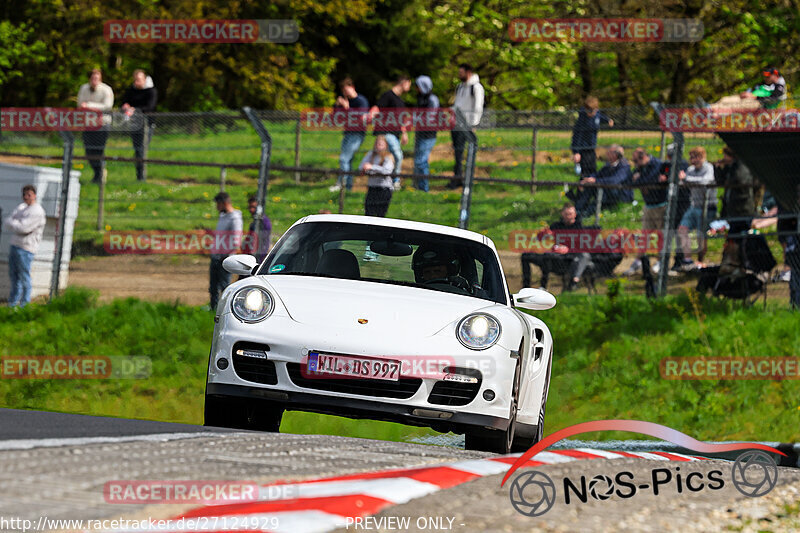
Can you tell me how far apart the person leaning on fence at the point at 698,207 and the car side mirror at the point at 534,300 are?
814cm

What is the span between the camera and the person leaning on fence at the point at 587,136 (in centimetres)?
1761

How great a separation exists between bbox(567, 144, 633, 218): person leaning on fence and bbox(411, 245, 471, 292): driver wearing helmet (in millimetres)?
8445

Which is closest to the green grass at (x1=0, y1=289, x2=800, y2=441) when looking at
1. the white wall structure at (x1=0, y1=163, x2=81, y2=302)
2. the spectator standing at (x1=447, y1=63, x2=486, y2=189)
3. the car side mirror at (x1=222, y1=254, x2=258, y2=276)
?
the white wall structure at (x1=0, y1=163, x2=81, y2=302)

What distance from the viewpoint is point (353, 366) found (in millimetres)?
7121

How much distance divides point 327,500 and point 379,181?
12.0 metres

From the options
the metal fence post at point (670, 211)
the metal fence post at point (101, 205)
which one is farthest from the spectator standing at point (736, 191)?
the metal fence post at point (101, 205)

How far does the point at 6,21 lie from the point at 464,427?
33889mm

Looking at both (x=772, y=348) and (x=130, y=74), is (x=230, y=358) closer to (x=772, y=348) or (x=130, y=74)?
(x=772, y=348)

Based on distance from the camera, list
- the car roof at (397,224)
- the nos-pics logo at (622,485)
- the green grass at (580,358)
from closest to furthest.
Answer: the nos-pics logo at (622,485), the car roof at (397,224), the green grass at (580,358)

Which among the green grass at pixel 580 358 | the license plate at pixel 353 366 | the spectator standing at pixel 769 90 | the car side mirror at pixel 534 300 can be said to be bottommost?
the green grass at pixel 580 358

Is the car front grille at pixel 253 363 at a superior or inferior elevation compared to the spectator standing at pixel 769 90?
inferior

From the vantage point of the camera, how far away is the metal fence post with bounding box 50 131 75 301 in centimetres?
1650

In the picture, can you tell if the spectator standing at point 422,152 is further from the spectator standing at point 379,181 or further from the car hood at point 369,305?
the car hood at point 369,305

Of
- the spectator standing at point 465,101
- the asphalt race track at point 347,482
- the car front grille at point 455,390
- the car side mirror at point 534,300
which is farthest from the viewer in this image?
the spectator standing at point 465,101
